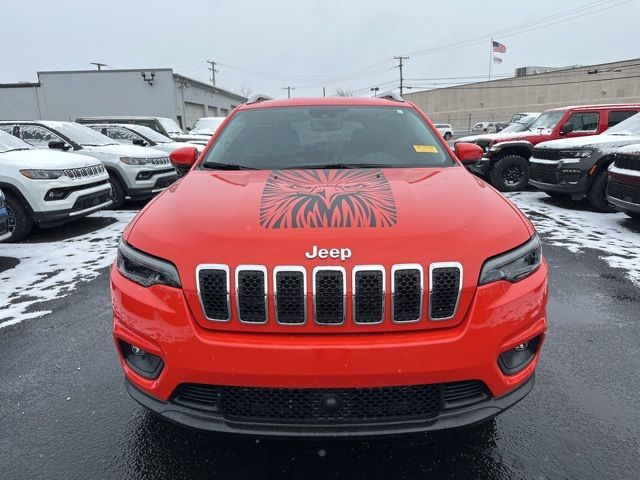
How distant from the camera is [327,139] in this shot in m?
3.10

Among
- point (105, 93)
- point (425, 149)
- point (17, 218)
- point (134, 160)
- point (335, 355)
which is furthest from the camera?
point (105, 93)

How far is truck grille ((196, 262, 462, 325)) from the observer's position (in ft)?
5.56

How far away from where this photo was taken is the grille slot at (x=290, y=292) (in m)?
1.69

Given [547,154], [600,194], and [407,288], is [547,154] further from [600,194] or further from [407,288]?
[407,288]

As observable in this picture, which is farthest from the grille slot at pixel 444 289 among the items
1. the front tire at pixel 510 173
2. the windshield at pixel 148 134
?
the windshield at pixel 148 134

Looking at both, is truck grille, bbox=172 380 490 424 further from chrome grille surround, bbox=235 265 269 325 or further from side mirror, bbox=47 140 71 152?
side mirror, bbox=47 140 71 152

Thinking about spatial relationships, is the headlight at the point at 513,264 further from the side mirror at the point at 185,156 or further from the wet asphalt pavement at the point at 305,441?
the side mirror at the point at 185,156

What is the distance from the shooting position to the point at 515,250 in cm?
192

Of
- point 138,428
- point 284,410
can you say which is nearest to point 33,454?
point 138,428

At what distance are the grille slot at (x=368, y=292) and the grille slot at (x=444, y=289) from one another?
0.20m

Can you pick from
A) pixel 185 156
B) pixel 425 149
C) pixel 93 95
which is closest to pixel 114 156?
pixel 185 156

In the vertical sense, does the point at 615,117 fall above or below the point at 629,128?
above

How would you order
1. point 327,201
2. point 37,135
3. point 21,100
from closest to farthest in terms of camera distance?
1. point 327,201
2. point 37,135
3. point 21,100

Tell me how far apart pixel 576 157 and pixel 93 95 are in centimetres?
3018
